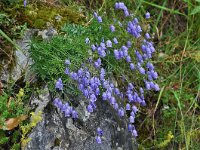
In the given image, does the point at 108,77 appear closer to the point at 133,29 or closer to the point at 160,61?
the point at 133,29

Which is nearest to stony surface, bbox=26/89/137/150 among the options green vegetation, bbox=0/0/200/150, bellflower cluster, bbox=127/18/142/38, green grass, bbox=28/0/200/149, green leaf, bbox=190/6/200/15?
green vegetation, bbox=0/0/200/150

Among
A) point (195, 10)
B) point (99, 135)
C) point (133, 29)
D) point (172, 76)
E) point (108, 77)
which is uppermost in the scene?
point (195, 10)

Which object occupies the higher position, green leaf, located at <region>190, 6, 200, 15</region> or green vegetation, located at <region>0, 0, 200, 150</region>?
green leaf, located at <region>190, 6, 200, 15</region>

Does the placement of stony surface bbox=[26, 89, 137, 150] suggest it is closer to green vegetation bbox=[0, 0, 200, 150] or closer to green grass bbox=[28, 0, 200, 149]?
green vegetation bbox=[0, 0, 200, 150]

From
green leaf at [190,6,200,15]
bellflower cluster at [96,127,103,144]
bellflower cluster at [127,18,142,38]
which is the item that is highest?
green leaf at [190,6,200,15]

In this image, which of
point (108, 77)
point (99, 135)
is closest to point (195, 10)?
point (108, 77)

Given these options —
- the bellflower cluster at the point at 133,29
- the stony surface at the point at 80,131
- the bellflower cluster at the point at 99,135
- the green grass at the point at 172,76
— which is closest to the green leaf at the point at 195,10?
the green grass at the point at 172,76

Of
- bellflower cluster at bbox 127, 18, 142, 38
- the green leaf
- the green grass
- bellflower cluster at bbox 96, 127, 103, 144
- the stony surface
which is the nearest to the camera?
the stony surface

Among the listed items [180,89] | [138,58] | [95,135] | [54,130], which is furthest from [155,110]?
[54,130]
